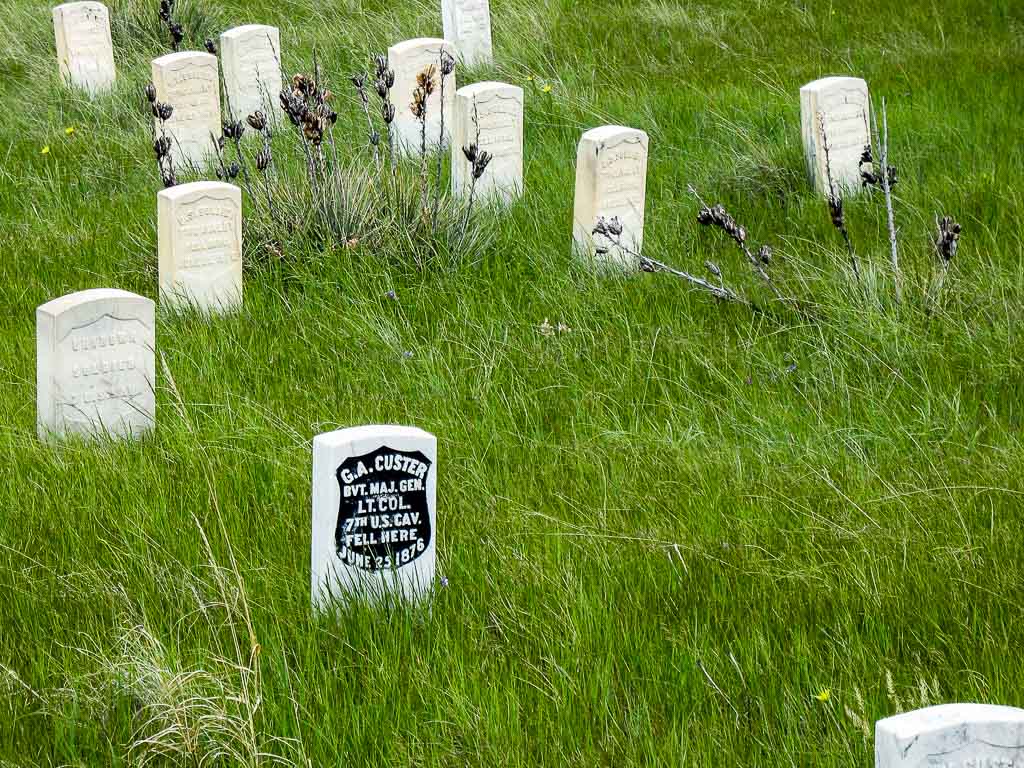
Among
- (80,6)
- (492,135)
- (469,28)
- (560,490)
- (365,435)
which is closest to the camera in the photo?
(365,435)

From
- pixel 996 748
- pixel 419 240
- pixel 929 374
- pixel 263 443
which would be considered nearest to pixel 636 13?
pixel 419 240

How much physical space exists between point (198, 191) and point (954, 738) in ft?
14.3

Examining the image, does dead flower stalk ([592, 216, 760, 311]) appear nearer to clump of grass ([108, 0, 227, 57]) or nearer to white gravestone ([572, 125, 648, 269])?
white gravestone ([572, 125, 648, 269])

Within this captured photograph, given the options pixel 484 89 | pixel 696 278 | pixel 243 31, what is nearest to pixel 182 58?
pixel 243 31

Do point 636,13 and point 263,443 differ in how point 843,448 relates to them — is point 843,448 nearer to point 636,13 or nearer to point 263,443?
point 263,443

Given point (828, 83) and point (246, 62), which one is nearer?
point (828, 83)

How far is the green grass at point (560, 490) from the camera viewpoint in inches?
118

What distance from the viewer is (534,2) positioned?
1127cm

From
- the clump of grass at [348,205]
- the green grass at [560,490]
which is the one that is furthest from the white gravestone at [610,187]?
the clump of grass at [348,205]

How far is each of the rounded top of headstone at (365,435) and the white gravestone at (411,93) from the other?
16.8 ft

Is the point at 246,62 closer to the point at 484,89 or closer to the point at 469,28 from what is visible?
the point at 469,28

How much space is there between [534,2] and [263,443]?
302 inches

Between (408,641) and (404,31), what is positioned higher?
(404,31)

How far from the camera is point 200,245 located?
580 cm
